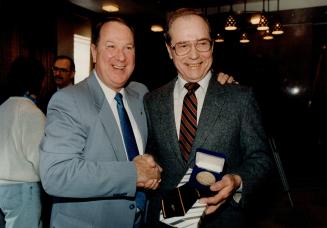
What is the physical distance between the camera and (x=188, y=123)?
1.70 metres

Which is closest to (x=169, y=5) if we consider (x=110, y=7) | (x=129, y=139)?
(x=110, y=7)

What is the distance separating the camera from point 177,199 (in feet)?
4.27

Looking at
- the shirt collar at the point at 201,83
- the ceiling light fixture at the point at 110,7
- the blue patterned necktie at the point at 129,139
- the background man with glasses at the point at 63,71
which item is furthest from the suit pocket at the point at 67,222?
the ceiling light fixture at the point at 110,7

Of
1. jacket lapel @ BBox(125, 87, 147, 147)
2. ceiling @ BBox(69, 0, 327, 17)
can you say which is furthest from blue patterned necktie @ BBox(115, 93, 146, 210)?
ceiling @ BBox(69, 0, 327, 17)

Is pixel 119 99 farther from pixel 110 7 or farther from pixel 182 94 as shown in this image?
pixel 110 7

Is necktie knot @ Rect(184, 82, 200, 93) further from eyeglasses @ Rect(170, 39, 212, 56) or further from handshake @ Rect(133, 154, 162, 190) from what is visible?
Result: handshake @ Rect(133, 154, 162, 190)

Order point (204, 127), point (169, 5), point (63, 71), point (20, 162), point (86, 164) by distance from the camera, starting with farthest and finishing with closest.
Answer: point (169, 5) < point (63, 71) < point (20, 162) < point (204, 127) < point (86, 164)

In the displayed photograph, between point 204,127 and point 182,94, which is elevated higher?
point 182,94

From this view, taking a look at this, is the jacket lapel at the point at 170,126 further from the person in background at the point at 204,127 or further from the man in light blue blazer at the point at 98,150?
the man in light blue blazer at the point at 98,150

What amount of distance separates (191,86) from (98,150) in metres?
0.61

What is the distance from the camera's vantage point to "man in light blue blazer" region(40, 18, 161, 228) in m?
1.50

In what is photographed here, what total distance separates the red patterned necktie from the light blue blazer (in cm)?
30

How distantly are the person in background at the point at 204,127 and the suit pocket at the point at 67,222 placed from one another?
37 cm

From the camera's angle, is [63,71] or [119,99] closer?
[119,99]
